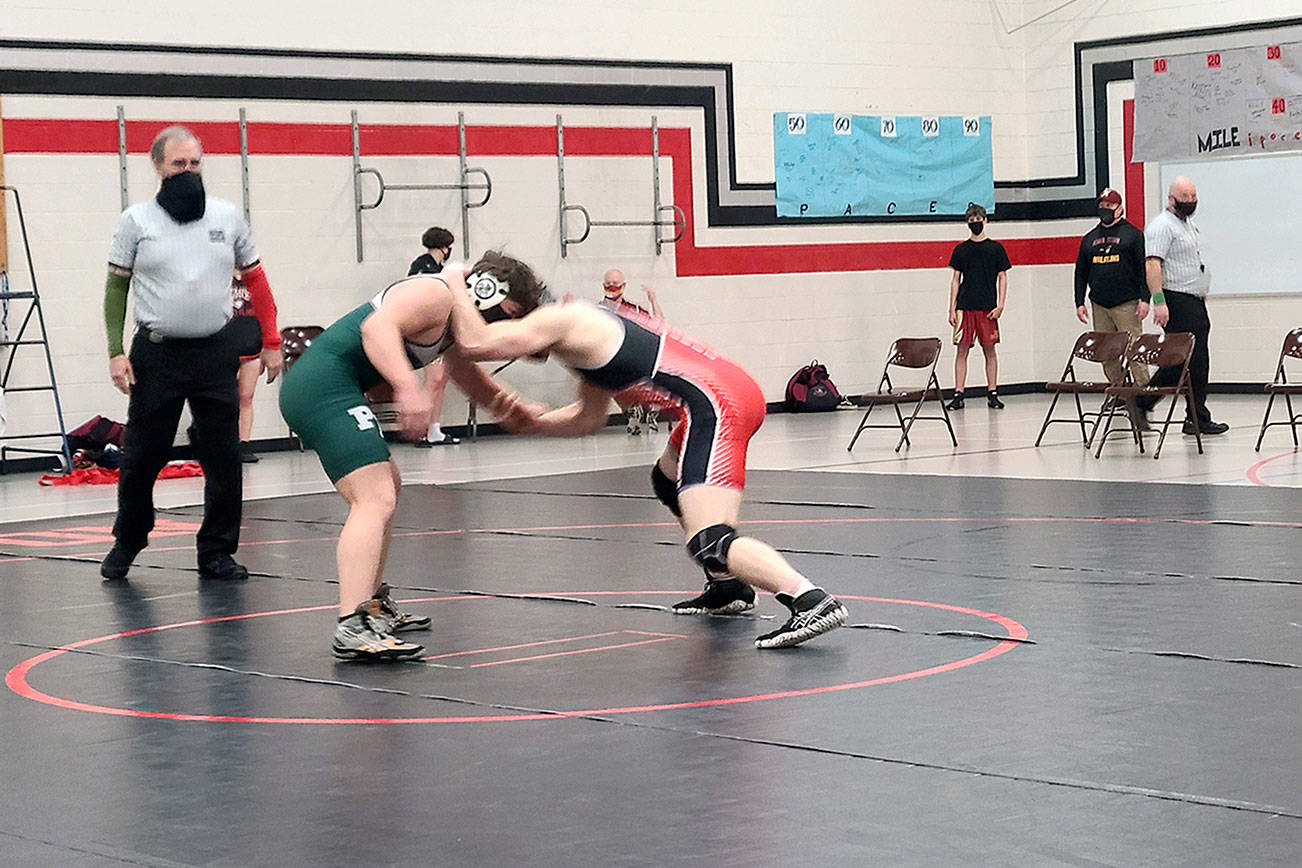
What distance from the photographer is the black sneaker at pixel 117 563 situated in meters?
7.72

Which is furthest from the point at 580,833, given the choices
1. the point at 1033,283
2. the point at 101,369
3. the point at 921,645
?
the point at 1033,283

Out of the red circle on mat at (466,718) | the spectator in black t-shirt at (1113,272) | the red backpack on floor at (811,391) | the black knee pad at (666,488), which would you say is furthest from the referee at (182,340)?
the red backpack on floor at (811,391)

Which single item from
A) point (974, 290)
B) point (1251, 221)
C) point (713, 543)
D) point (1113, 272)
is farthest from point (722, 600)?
point (1251, 221)

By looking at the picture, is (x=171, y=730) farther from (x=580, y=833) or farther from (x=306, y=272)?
(x=306, y=272)

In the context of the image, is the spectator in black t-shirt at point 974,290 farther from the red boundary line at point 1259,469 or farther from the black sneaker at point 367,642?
the black sneaker at point 367,642

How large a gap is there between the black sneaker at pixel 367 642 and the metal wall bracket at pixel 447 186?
355 inches

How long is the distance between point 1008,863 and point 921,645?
225 centimetres

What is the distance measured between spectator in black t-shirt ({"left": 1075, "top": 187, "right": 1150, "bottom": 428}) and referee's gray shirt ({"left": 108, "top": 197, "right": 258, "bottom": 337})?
27.1 feet

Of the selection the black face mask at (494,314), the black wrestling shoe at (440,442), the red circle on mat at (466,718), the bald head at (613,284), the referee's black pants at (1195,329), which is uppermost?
the bald head at (613,284)

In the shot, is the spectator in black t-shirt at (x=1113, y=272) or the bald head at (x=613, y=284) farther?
the bald head at (x=613, y=284)

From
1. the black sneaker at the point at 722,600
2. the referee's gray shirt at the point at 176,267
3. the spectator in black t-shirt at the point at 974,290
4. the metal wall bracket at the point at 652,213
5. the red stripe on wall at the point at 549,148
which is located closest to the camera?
the black sneaker at the point at 722,600

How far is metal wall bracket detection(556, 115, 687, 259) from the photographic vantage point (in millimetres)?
15742

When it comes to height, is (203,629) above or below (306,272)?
below

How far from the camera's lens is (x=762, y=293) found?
1709 cm
